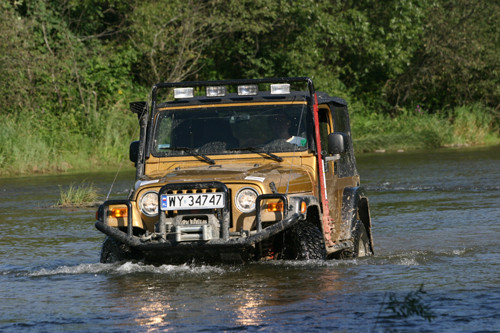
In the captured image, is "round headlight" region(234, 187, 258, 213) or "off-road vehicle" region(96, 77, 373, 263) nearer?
"off-road vehicle" region(96, 77, 373, 263)

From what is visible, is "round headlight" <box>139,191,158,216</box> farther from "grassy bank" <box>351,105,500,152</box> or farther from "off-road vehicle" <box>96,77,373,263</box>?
"grassy bank" <box>351,105,500,152</box>

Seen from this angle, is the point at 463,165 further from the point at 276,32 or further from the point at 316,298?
the point at 316,298

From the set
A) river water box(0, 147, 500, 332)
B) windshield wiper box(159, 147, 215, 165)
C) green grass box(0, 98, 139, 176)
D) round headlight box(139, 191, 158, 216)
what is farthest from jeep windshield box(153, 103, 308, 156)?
green grass box(0, 98, 139, 176)

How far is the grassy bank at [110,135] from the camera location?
26.9 meters

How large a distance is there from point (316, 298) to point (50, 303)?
2135 mm

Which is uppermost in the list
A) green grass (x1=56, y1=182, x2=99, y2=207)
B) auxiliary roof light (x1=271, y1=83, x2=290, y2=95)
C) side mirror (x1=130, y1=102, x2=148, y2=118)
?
auxiliary roof light (x1=271, y1=83, x2=290, y2=95)

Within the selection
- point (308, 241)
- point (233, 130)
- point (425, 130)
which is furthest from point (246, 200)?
point (425, 130)

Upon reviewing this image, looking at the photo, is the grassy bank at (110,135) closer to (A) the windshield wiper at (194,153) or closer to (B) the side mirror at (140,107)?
(B) the side mirror at (140,107)

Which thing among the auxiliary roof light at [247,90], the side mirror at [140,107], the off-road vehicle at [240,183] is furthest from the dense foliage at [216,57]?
the auxiliary roof light at [247,90]

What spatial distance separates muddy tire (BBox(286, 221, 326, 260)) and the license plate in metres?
0.82

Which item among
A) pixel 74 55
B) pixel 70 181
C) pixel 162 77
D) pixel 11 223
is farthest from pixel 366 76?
pixel 11 223

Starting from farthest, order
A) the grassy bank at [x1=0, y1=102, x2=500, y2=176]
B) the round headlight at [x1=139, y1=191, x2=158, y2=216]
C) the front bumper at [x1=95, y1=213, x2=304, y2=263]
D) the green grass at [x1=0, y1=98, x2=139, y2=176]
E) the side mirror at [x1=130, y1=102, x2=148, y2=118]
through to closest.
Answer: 1. the grassy bank at [x1=0, y1=102, x2=500, y2=176]
2. the green grass at [x1=0, y1=98, x2=139, y2=176]
3. the side mirror at [x1=130, y1=102, x2=148, y2=118]
4. the round headlight at [x1=139, y1=191, x2=158, y2=216]
5. the front bumper at [x1=95, y1=213, x2=304, y2=263]

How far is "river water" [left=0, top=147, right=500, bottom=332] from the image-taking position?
21.5ft

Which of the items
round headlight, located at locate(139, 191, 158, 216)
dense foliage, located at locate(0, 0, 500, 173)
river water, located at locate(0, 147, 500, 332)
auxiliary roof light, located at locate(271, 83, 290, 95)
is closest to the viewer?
river water, located at locate(0, 147, 500, 332)
